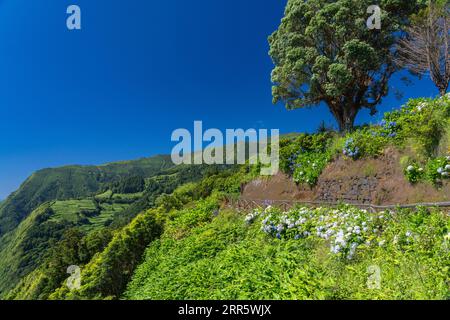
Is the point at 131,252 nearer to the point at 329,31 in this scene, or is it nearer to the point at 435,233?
the point at 435,233

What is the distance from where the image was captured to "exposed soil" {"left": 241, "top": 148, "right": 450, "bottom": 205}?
21.0 feet

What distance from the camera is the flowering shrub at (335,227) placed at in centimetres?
488

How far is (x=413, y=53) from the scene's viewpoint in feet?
35.1

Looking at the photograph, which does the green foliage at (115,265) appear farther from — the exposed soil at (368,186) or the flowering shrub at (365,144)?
the flowering shrub at (365,144)

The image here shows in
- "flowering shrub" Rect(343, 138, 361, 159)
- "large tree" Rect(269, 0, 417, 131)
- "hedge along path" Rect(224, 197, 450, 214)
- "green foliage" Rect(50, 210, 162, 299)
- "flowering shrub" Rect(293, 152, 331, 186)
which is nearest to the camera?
"hedge along path" Rect(224, 197, 450, 214)

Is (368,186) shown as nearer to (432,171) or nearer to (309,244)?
(432,171)

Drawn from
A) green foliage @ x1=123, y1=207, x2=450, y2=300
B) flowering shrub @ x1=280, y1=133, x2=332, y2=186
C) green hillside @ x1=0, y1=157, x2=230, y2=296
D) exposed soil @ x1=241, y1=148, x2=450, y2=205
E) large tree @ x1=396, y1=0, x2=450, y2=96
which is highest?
large tree @ x1=396, y1=0, x2=450, y2=96

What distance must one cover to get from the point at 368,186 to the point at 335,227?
330 centimetres

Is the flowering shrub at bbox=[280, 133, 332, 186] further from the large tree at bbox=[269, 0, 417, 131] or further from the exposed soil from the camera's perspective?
the large tree at bbox=[269, 0, 417, 131]

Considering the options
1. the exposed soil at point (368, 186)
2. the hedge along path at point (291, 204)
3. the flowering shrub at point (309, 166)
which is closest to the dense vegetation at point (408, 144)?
the flowering shrub at point (309, 166)

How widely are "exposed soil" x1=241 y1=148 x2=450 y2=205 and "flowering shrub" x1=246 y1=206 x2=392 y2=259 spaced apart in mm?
1307

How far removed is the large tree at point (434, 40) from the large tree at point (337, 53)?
5.60 ft

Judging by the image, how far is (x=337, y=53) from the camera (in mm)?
12836

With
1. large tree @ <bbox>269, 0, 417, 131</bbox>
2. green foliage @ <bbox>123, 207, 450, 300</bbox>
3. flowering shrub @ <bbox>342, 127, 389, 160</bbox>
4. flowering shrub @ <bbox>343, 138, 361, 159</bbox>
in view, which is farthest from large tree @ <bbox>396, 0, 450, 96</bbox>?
green foliage @ <bbox>123, 207, 450, 300</bbox>
